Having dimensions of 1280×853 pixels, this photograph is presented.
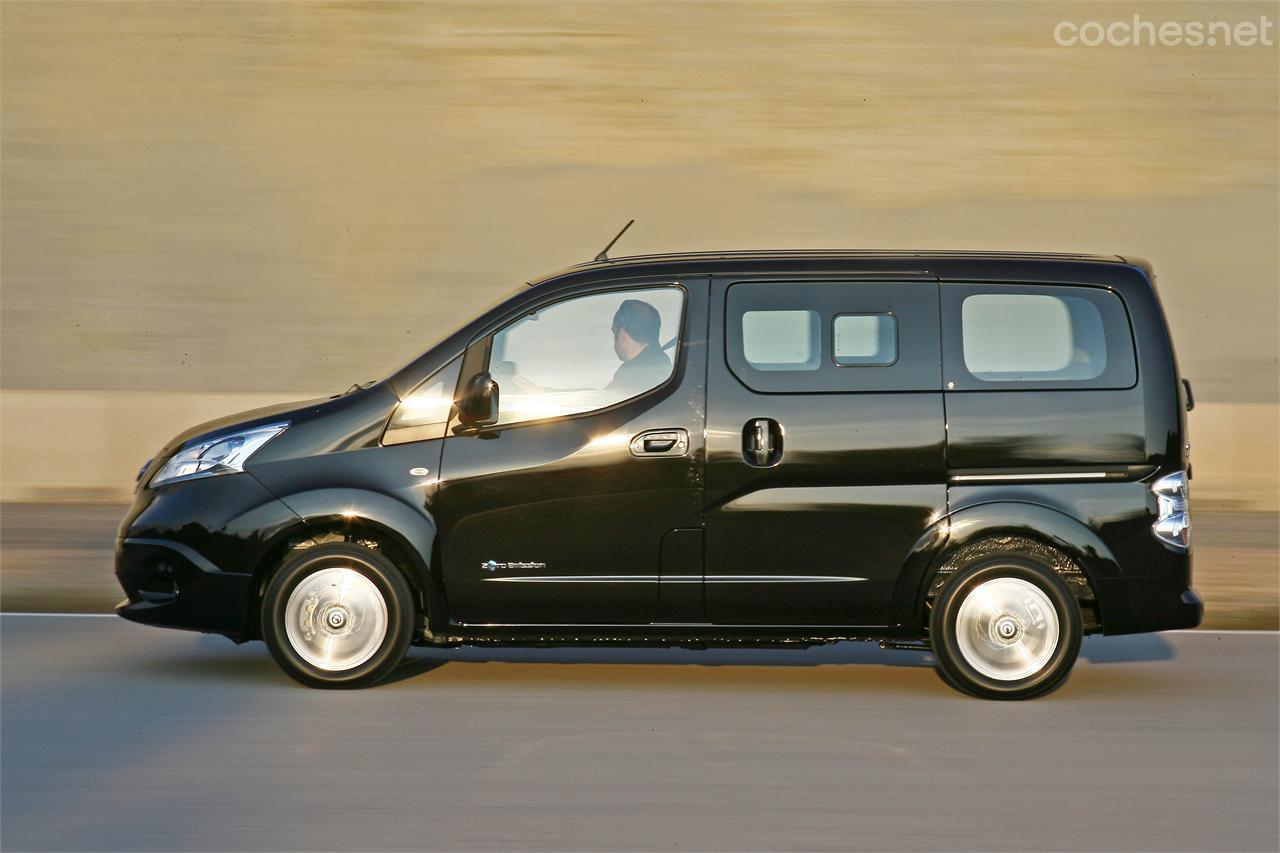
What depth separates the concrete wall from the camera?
1286cm

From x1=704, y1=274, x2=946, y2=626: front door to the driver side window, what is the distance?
0.27 metres

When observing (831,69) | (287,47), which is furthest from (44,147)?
(831,69)

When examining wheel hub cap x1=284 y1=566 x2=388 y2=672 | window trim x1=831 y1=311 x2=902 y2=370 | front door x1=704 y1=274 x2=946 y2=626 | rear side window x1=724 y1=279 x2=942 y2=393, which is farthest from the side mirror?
window trim x1=831 y1=311 x2=902 y2=370

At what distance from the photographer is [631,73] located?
17.2m

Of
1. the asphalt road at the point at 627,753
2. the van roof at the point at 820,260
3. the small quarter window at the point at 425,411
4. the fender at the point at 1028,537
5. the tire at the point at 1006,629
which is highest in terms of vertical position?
the van roof at the point at 820,260

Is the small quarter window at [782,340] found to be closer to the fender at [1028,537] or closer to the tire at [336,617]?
the fender at [1028,537]

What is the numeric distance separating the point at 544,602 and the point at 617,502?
0.52 m

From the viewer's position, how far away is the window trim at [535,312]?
6.93 meters

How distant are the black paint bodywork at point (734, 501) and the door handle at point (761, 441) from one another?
2 centimetres

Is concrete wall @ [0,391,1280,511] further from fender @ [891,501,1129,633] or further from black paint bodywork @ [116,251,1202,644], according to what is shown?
fender @ [891,501,1129,633]

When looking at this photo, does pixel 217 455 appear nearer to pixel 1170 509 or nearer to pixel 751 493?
pixel 751 493

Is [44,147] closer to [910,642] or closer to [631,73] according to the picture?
[631,73]

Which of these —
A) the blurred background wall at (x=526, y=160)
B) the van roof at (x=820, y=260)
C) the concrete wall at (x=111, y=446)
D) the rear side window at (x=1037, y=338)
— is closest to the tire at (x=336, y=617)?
the van roof at (x=820, y=260)

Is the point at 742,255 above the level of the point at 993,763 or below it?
above
